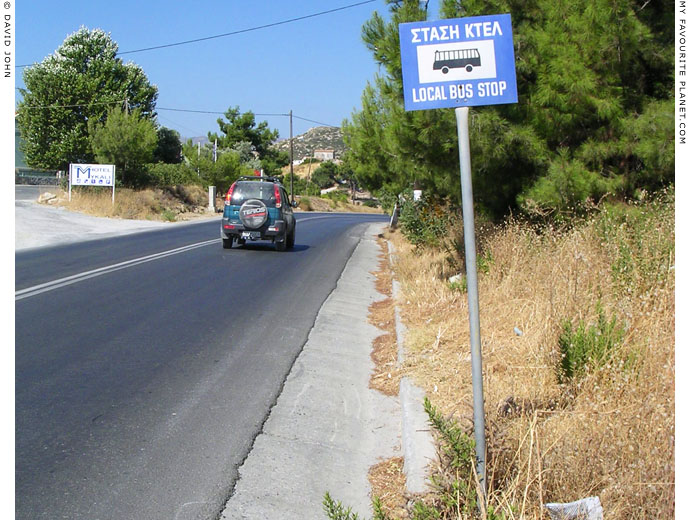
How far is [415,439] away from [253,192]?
15.6 m

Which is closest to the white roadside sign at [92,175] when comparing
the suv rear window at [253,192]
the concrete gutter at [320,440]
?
the suv rear window at [253,192]

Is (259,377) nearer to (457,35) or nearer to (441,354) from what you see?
(441,354)

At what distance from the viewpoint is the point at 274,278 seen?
1405cm

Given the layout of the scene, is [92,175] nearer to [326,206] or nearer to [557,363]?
[557,363]

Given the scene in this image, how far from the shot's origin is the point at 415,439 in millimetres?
4883

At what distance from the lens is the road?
4320 millimetres

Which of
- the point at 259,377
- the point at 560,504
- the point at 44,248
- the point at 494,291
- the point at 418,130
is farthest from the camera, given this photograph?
the point at 44,248

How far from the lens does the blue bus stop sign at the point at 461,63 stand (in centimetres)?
386

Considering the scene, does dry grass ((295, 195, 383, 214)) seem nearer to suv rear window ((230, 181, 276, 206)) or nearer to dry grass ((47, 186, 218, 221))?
dry grass ((47, 186, 218, 221))

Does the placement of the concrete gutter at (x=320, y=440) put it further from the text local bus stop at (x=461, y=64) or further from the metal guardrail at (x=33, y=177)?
the metal guardrail at (x=33, y=177)

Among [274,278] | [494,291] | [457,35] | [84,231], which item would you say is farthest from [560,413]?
[84,231]

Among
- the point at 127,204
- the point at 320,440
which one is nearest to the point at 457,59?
the point at 320,440

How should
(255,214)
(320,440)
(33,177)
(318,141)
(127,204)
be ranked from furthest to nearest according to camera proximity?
(318,141), (33,177), (127,204), (255,214), (320,440)

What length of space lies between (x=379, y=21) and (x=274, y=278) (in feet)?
17.0
